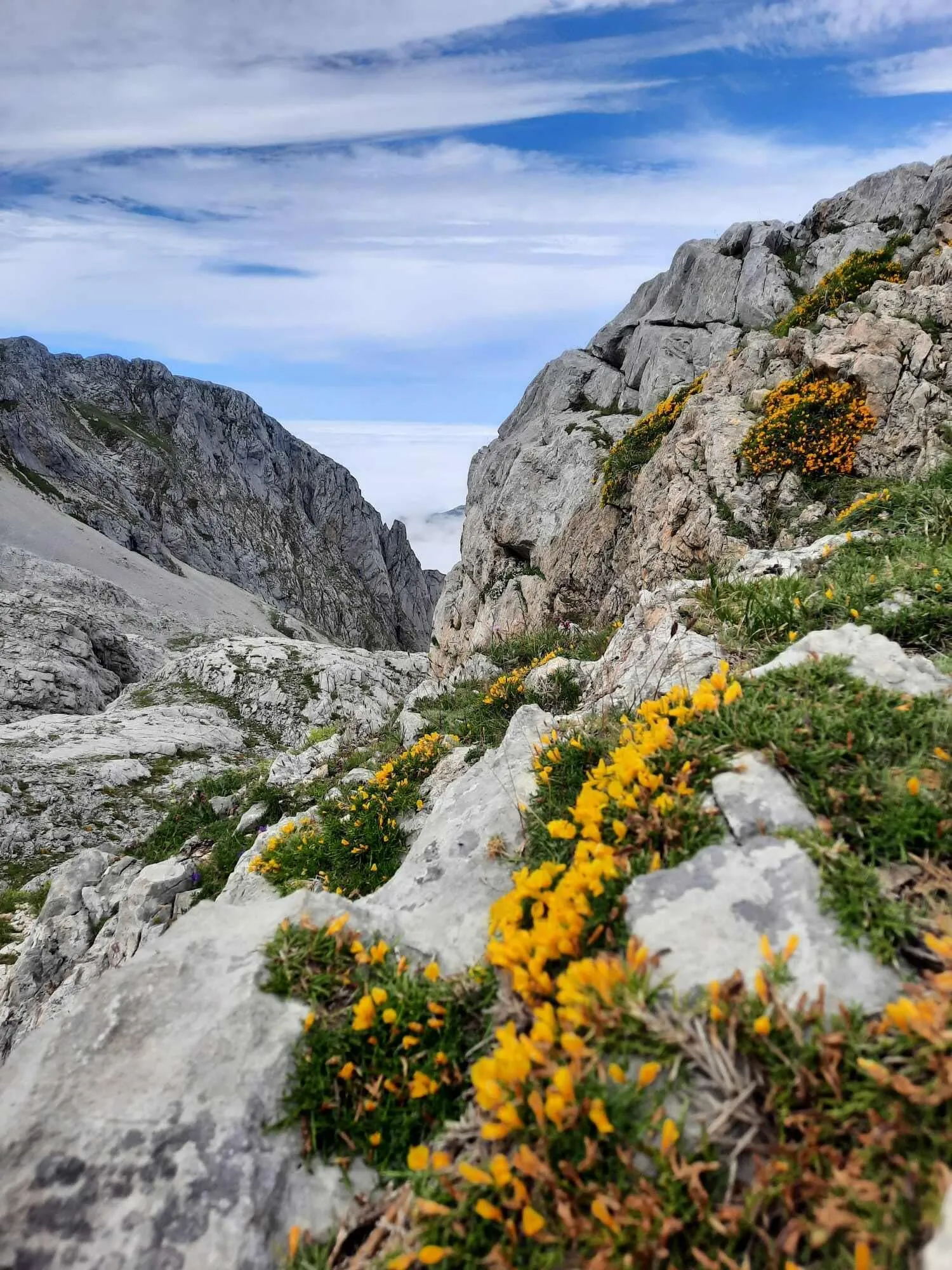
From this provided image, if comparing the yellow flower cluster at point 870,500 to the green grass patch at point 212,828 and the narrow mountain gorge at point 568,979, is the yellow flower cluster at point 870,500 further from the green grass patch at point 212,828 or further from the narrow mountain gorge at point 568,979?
the green grass patch at point 212,828

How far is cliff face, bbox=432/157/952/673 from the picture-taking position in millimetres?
15938

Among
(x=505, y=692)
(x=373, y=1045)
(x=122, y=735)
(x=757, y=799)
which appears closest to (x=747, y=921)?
(x=757, y=799)

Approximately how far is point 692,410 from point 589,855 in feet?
64.0

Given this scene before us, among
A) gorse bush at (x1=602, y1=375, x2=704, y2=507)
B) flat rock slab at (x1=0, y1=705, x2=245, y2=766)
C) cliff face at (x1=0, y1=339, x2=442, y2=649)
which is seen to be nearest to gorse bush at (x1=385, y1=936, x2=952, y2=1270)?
gorse bush at (x1=602, y1=375, x2=704, y2=507)

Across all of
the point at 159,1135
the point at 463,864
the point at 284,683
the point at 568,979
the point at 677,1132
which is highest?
the point at 568,979

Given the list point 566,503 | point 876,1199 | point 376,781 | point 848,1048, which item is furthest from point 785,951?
point 566,503

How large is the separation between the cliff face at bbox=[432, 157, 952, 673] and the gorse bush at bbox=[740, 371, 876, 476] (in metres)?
0.34

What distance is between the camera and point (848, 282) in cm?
2116

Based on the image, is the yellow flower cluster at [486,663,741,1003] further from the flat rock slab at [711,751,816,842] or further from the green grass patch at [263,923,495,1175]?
the green grass patch at [263,923,495,1175]

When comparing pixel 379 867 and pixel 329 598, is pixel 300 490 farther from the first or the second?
pixel 379 867

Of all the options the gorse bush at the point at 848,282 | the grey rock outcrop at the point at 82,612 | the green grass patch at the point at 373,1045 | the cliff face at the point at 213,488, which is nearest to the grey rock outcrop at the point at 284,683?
the grey rock outcrop at the point at 82,612

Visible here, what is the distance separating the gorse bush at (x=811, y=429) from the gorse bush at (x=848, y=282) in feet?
19.2

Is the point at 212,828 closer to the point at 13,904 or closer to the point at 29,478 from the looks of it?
the point at 13,904

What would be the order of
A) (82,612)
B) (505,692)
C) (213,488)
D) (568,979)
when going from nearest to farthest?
(568,979), (505,692), (82,612), (213,488)
